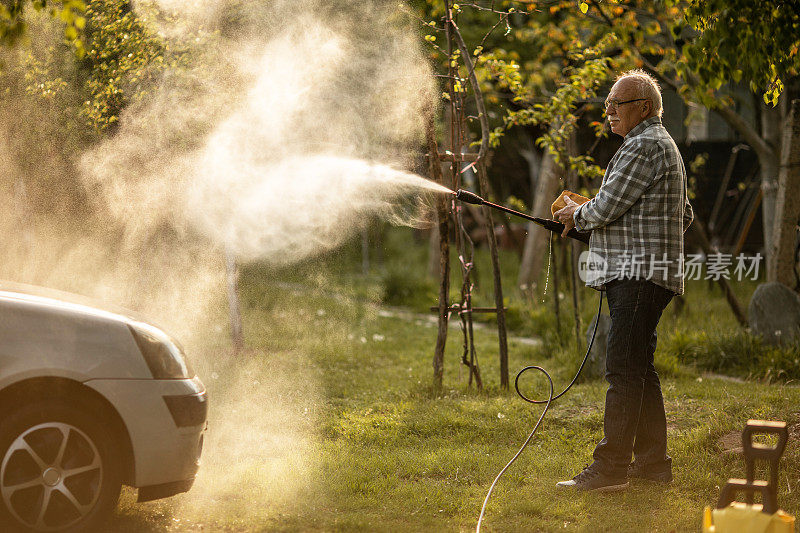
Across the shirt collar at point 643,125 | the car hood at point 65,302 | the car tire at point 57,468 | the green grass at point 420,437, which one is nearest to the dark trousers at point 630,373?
the green grass at point 420,437

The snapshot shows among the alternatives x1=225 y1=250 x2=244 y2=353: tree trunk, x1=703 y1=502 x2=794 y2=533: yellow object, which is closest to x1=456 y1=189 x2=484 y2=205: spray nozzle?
x1=703 y1=502 x2=794 y2=533: yellow object

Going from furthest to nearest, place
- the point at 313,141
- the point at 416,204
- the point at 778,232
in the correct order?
the point at 778,232 < the point at 313,141 < the point at 416,204

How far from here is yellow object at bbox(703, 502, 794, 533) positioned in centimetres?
294

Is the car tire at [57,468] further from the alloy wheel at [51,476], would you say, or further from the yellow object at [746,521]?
Result: the yellow object at [746,521]

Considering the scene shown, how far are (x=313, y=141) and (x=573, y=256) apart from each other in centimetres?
321

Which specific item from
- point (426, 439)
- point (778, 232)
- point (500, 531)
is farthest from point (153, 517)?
point (778, 232)

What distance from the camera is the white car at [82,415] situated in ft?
11.5

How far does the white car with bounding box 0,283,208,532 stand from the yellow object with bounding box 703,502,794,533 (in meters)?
2.35

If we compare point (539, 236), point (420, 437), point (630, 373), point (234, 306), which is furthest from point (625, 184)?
point (539, 236)

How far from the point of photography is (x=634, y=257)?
14.4 ft

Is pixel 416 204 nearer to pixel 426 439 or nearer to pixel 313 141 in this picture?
pixel 313 141

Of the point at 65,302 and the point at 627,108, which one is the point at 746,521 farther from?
the point at 65,302

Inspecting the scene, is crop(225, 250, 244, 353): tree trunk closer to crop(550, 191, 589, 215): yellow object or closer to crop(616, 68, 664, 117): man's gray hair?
crop(550, 191, 589, 215): yellow object

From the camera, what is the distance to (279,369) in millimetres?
8094
